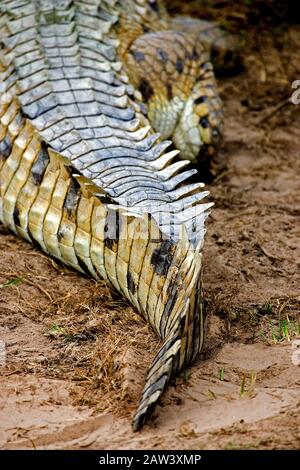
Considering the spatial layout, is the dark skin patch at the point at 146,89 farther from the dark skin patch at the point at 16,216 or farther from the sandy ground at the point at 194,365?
the dark skin patch at the point at 16,216

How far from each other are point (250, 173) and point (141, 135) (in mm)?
1100

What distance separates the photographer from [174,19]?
17.9 ft

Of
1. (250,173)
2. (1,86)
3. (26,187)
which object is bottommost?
(250,173)

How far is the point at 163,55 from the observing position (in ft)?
15.0

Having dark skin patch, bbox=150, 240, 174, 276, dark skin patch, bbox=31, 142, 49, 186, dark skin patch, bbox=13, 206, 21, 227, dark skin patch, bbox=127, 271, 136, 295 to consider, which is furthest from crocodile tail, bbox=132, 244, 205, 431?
dark skin patch, bbox=13, 206, 21, 227

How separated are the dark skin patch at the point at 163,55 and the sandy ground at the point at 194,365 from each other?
0.69 metres

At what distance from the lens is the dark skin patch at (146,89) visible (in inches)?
173

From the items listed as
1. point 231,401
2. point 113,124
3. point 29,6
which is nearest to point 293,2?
point 29,6

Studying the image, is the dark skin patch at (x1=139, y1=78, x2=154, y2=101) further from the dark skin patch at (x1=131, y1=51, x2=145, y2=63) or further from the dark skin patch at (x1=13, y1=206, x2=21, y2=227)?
the dark skin patch at (x1=13, y1=206, x2=21, y2=227)

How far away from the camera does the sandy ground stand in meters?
2.47

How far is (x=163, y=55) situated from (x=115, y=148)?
1207 mm

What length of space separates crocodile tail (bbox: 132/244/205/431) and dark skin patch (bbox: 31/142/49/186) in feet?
3.25
